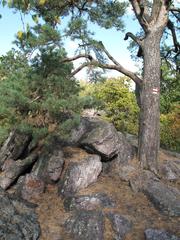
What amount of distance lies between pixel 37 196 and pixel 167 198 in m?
3.10

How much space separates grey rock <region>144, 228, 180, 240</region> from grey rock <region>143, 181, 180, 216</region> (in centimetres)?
81

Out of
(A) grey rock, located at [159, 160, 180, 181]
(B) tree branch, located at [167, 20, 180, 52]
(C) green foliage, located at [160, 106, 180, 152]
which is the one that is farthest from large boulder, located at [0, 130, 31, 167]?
(C) green foliage, located at [160, 106, 180, 152]

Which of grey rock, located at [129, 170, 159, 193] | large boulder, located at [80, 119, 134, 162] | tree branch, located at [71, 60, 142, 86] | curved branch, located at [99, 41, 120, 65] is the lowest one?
grey rock, located at [129, 170, 159, 193]

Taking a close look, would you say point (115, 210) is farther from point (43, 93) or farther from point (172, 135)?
point (172, 135)

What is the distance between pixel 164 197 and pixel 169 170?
1.74 meters

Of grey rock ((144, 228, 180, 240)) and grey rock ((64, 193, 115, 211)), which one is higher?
grey rock ((64, 193, 115, 211))

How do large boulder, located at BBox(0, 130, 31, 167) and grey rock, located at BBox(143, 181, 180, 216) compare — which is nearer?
grey rock, located at BBox(143, 181, 180, 216)

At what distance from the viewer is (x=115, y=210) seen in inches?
313

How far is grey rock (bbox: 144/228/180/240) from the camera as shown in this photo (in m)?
7.06

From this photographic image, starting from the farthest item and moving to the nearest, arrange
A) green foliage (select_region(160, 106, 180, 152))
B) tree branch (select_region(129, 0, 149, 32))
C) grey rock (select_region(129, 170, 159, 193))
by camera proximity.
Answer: green foliage (select_region(160, 106, 180, 152))
tree branch (select_region(129, 0, 149, 32))
grey rock (select_region(129, 170, 159, 193))

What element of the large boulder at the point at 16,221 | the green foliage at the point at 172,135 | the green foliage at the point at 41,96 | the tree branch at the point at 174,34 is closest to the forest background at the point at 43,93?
the green foliage at the point at 41,96

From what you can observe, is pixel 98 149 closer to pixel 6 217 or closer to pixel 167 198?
pixel 167 198

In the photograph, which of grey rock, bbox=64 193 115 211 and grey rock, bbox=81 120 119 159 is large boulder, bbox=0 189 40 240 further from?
grey rock, bbox=81 120 119 159

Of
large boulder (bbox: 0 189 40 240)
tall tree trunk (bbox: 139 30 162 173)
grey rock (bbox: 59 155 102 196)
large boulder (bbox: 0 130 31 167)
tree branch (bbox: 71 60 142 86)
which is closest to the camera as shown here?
large boulder (bbox: 0 189 40 240)
